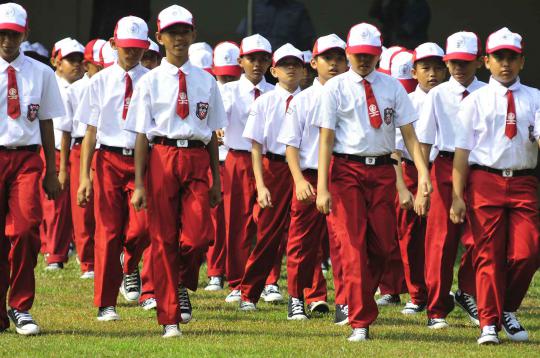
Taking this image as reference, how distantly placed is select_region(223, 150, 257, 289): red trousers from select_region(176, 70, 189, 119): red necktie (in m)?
2.91

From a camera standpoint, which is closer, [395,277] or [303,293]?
[303,293]

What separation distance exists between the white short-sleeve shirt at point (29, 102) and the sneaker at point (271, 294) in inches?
128

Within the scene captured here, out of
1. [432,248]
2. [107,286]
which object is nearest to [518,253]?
[432,248]

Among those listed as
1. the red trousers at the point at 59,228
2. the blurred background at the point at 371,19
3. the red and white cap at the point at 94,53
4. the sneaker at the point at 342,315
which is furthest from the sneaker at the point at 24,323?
the blurred background at the point at 371,19

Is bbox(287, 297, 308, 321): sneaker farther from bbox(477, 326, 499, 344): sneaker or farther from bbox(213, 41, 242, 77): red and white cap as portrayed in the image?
bbox(213, 41, 242, 77): red and white cap

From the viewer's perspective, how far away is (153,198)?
33.2 feet

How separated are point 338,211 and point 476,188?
0.99 meters

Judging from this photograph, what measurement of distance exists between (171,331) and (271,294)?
2849mm

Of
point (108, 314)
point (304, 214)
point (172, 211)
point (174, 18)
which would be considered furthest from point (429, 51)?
point (108, 314)

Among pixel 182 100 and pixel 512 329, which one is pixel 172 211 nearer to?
pixel 182 100

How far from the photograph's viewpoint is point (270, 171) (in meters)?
12.2

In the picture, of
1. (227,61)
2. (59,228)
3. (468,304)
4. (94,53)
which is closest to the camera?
(468,304)

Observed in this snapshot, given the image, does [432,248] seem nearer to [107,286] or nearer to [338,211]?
[338,211]

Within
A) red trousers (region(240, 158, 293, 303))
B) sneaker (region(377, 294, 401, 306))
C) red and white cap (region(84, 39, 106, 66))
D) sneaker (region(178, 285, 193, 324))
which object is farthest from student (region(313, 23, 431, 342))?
red and white cap (region(84, 39, 106, 66))
